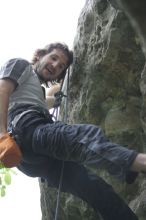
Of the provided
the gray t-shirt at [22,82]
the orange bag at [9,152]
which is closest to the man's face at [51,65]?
the gray t-shirt at [22,82]

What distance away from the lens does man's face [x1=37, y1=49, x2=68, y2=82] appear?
16.6 feet

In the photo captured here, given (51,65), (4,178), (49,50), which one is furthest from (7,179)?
(49,50)

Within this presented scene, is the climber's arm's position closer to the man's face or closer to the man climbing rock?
the man climbing rock

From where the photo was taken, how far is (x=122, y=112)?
5121 mm

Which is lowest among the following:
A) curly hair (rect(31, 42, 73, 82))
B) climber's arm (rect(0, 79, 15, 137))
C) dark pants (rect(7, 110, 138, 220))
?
dark pants (rect(7, 110, 138, 220))

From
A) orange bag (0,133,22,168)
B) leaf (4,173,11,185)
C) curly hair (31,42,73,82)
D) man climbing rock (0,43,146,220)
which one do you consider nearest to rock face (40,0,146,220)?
curly hair (31,42,73,82)

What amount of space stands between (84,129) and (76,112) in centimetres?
197

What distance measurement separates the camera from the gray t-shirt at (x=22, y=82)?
14.3 ft

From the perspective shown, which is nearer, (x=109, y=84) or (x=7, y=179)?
(x=7, y=179)

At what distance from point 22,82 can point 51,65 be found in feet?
2.41

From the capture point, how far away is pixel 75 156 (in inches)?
147

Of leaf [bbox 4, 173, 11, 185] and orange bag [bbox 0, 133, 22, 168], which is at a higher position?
orange bag [bbox 0, 133, 22, 168]

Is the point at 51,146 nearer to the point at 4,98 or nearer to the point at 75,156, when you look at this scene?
the point at 75,156

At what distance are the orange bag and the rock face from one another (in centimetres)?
159
